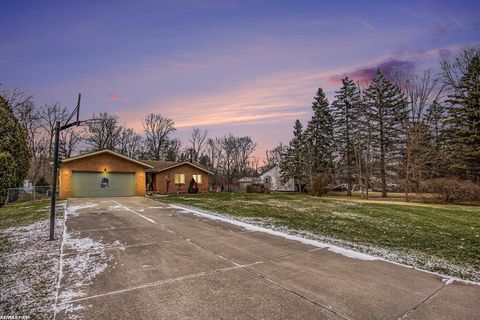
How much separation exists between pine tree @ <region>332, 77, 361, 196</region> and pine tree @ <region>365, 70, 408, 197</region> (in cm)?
203

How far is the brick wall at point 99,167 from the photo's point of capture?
18.8 metres

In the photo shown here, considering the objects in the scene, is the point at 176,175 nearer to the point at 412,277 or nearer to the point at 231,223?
the point at 231,223

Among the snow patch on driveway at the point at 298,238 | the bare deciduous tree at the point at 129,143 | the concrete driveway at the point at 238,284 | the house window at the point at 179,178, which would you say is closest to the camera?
the concrete driveway at the point at 238,284

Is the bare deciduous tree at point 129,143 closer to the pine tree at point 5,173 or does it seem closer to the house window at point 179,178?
the house window at point 179,178

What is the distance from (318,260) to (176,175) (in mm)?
24215

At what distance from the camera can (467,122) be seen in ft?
82.5

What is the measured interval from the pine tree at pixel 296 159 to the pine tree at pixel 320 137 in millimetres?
1855

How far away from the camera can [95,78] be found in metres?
17.5

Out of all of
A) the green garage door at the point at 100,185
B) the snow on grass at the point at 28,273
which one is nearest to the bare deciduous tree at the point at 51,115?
the green garage door at the point at 100,185

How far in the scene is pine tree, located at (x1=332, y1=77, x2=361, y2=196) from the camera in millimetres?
32500

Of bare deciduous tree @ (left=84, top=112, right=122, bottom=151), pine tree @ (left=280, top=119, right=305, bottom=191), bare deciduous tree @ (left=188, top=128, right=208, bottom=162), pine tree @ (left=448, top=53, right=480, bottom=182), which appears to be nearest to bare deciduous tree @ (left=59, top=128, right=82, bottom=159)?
bare deciduous tree @ (left=84, top=112, right=122, bottom=151)

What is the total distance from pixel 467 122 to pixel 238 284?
31906mm

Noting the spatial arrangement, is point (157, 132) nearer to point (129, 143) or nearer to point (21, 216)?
point (129, 143)

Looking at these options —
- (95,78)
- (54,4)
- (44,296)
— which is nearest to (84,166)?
(95,78)
